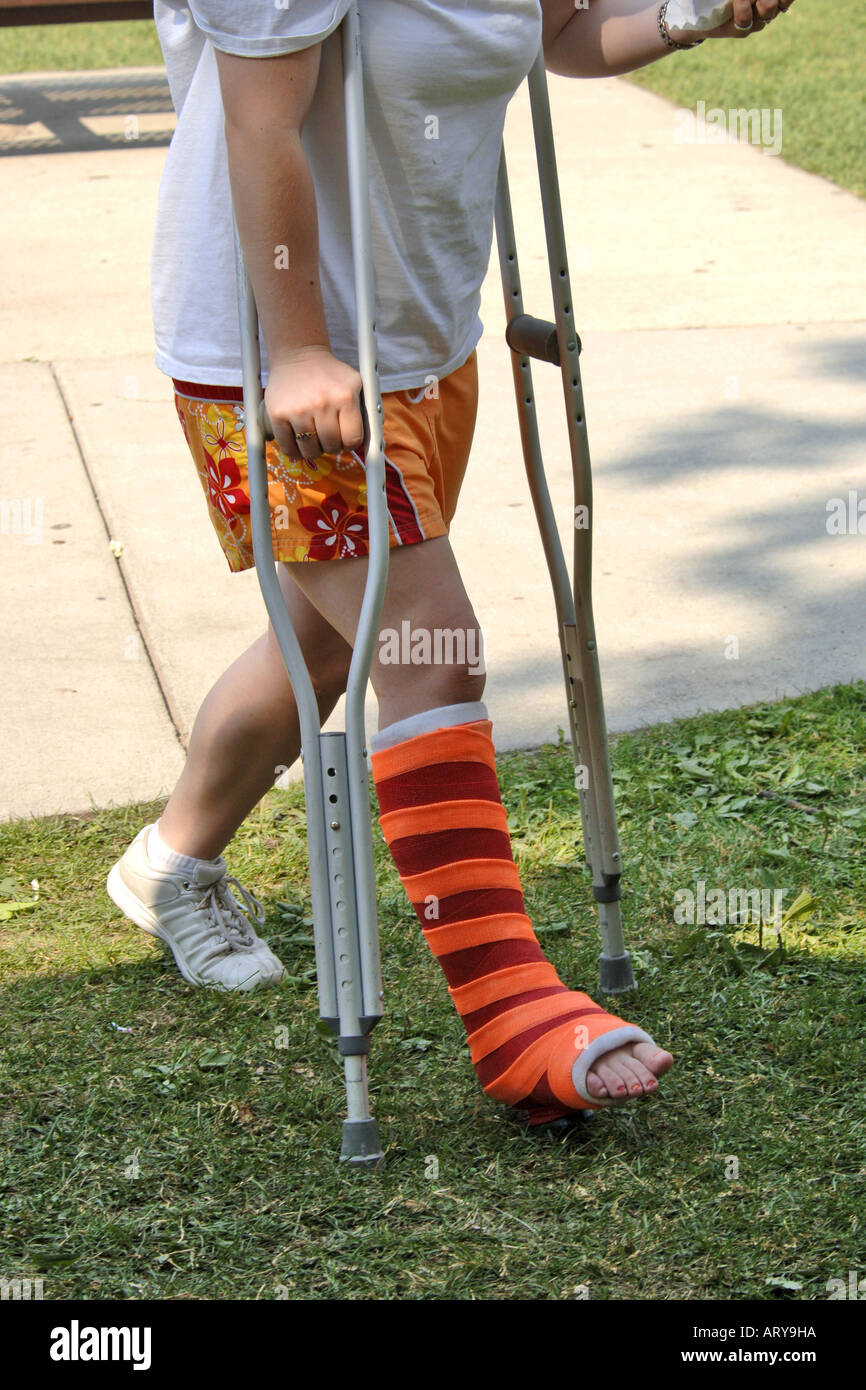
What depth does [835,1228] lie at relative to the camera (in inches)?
84.4

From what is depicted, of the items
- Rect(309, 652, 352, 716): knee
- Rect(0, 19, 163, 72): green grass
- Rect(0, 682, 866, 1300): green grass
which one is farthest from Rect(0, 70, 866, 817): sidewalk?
Rect(0, 19, 163, 72): green grass

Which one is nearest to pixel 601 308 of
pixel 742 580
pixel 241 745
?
pixel 742 580

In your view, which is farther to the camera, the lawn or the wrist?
the lawn

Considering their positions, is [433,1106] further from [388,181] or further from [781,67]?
[781,67]

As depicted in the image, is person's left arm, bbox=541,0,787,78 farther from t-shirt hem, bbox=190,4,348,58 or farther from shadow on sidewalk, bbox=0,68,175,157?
shadow on sidewalk, bbox=0,68,175,157

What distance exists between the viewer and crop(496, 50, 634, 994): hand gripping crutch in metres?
2.37

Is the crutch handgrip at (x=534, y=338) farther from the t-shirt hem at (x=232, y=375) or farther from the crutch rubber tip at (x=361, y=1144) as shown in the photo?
the crutch rubber tip at (x=361, y=1144)

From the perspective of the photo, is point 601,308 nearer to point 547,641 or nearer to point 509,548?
point 509,548

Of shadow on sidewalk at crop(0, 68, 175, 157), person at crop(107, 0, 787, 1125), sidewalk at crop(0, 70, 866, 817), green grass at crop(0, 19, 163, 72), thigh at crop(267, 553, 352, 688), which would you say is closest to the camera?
person at crop(107, 0, 787, 1125)

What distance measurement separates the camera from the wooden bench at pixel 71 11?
854 centimetres

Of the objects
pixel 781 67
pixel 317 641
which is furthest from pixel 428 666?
pixel 781 67

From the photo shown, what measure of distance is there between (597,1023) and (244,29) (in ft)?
4.40

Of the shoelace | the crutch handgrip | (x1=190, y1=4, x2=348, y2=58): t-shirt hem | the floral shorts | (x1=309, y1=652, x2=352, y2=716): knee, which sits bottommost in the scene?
the shoelace

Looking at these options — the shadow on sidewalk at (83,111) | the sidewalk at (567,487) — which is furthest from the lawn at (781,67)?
the sidewalk at (567,487)
